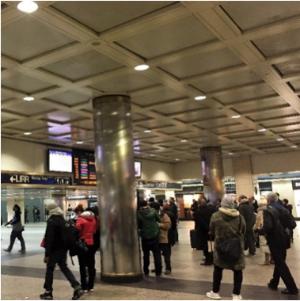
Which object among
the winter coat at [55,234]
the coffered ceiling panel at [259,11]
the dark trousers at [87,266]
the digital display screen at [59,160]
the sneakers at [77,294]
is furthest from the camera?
the digital display screen at [59,160]

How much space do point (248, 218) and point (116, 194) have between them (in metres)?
4.14

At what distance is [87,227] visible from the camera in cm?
719

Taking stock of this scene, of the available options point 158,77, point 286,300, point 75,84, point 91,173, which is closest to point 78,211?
point 75,84

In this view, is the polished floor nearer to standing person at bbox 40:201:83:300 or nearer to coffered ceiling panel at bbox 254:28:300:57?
standing person at bbox 40:201:83:300

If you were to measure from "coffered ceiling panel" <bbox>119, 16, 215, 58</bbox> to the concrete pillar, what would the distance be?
17.1 meters

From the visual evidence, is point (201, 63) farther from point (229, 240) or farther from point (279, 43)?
point (229, 240)

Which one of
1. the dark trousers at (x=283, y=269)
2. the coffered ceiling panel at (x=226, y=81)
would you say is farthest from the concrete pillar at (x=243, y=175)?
the dark trousers at (x=283, y=269)

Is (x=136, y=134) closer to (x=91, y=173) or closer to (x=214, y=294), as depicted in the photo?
(x=91, y=173)

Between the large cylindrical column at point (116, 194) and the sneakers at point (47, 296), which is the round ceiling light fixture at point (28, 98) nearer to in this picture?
the large cylindrical column at point (116, 194)

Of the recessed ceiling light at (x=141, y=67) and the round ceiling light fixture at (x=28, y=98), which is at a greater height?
the round ceiling light fixture at (x=28, y=98)

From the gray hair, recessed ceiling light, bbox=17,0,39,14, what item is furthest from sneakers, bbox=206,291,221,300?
recessed ceiling light, bbox=17,0,39,14

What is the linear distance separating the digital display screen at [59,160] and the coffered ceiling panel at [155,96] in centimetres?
642

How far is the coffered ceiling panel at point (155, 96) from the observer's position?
9.33m

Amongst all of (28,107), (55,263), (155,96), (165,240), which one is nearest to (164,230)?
(165,240)
